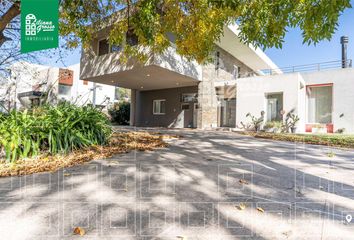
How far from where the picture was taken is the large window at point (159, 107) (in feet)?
54.5

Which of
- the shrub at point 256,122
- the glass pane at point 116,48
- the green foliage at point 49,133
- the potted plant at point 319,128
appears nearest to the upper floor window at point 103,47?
the glass pane at point 116,48

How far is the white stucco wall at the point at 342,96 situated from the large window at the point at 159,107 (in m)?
11.0

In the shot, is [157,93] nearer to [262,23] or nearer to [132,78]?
[132,78]

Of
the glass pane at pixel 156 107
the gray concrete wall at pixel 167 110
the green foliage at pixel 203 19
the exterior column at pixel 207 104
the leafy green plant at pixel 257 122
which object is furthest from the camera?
the glass pane at pixel 156 107

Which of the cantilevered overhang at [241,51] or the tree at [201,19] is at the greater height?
the cantilevered overhang at [241,51]

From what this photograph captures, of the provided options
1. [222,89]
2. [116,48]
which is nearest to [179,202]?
[116,48]

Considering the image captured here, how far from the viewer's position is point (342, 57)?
1630cm

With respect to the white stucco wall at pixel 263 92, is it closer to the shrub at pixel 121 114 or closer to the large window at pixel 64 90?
Result: the shrub at pixel 121 114

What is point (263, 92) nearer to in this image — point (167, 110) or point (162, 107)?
point (167, 110)

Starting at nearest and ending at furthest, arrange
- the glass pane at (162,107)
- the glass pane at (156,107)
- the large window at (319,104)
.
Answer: the large window at (319,104) → the glass pane at (162,107) → the glass pane at (156,107)

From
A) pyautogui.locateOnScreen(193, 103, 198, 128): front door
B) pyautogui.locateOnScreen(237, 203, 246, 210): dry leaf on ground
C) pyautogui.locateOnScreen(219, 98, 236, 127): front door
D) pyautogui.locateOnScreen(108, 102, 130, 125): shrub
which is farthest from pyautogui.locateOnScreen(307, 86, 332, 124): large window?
pyautogui.locateOnScreen(108, 102, 130, 125): shrub

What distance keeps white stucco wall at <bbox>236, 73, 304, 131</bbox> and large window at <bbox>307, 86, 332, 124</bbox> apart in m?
1.26

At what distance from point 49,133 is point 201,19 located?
4.99 meters

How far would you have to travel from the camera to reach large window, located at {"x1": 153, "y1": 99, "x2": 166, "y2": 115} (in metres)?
16.6
